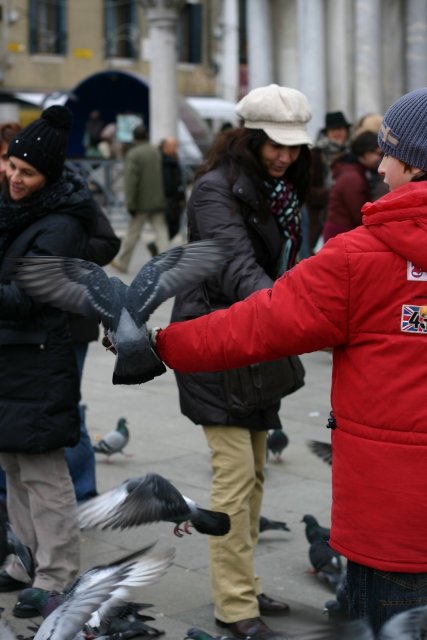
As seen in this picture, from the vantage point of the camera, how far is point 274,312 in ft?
10.4

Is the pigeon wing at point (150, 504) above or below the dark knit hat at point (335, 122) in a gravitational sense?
below

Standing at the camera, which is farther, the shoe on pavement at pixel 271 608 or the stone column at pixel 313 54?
the stone column at pixel 313 54

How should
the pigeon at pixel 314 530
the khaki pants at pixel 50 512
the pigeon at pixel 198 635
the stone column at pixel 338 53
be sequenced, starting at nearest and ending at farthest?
the pigeon at pixel 198 635 < the khaki pants at pixel 50 512 < the pigeon at pixel 314 530 < the stone column at pixel 338 53

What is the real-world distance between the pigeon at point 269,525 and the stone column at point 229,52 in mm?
35512

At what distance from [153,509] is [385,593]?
1257 mm

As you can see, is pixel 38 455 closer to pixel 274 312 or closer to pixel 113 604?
pixel 113 604

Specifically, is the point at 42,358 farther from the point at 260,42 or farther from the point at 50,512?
the point at 260,42

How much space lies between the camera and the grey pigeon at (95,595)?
11.9 feet

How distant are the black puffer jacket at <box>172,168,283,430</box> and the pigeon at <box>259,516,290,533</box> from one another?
1.12m

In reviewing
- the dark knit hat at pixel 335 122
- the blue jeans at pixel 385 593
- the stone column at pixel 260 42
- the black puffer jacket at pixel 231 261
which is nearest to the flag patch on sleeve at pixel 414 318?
the blue jeans at pixel 385 593

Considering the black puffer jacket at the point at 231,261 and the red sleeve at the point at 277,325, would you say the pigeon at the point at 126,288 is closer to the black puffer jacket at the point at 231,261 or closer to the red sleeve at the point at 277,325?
the red sleeve at the point at 277,325

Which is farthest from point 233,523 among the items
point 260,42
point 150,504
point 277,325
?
point 260,42

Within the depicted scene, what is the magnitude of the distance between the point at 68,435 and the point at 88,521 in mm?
456

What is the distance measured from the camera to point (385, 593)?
3168 millimetres
